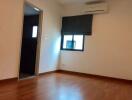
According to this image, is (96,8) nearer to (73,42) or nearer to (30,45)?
(73,42)

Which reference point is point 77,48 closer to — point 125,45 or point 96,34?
point 96,34

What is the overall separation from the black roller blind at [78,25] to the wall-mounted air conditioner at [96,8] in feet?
0.66

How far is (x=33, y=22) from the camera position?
5.62m

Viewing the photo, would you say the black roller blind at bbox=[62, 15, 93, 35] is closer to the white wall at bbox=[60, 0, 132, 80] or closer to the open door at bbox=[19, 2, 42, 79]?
the white wall at bbox=[60, 0, 132, 80]

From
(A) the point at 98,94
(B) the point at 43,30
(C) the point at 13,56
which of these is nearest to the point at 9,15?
(C) the point at 13,56

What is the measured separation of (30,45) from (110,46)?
8.82ft

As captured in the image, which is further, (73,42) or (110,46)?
(73,42)

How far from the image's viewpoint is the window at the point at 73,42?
546cm

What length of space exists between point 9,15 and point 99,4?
2953 millimetres

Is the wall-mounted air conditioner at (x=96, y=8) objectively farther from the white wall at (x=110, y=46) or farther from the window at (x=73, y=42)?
the window at (x=73, y=42)

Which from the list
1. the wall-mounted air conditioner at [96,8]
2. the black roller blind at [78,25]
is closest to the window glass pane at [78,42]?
the black roller blind at [78,25]

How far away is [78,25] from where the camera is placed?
5.43 meters

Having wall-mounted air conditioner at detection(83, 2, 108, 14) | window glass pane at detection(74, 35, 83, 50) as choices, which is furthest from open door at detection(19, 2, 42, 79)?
wall-mounted air conditioner at detection(83, 2, 108, 14)

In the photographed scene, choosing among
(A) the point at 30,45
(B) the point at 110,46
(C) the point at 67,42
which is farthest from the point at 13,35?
(B) the point at 110,46
